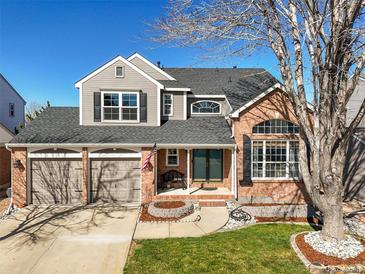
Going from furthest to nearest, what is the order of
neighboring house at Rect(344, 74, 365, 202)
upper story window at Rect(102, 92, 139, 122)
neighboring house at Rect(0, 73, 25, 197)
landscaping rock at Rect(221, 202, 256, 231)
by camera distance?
neighboring house at Rect(0, 73, 25, 197), upper story window at Rect(102, 92, 139, 122), neighboring house at Rect(344, 74, 365, 202), landscaping rock at Rect(221, 202, 256, 231)

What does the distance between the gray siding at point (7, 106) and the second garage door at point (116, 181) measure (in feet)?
43.1

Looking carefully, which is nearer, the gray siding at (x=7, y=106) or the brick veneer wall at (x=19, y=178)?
the brick veneer wall at (x=19, y=178)

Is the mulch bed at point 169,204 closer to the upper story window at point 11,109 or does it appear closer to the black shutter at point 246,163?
the black shutter at point 246,163

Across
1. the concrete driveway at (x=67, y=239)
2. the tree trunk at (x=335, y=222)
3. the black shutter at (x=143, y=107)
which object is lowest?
the concrete driveway at (x=67, y=239)

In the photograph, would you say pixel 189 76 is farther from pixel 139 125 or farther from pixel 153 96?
pixel 139 125

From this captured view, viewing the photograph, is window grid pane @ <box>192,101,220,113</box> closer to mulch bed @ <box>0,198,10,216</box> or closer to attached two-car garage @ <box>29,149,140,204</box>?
attached two-car garage @ <box>29,149,140,204</box>

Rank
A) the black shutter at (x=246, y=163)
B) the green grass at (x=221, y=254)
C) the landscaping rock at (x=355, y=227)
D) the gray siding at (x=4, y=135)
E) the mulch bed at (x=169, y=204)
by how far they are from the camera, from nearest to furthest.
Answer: the green grass at (x=221, y=254) < the landscaping rock at (x=355, y=227) < the mulch bed at (x=169, y=204) < the black shutter at (x=246, y=163) < the gray siding at (x=4, y=135)

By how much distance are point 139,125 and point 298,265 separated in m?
10.2

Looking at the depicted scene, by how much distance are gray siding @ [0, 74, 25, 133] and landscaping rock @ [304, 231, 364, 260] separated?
74.8 feet

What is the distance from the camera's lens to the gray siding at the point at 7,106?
19006mm

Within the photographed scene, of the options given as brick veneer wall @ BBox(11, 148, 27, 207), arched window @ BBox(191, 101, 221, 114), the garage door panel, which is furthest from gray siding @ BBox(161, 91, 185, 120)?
brick veneer wall @ BBox(11, 148, 27, 207)

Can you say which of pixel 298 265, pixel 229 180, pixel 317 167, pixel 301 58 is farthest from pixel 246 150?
pixel 298 265

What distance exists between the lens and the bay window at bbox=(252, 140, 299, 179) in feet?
39.0

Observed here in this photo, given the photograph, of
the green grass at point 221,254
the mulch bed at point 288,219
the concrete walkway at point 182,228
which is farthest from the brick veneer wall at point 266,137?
the green grass at point 221,254
